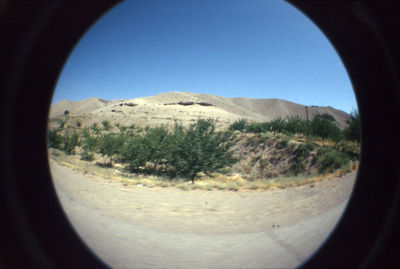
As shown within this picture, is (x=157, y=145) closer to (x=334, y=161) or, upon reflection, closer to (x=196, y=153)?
(x=196, y=153)

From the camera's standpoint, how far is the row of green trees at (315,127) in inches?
134

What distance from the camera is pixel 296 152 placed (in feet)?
53.5

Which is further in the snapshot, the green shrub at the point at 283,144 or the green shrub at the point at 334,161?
the green shrub at the point at 283,144

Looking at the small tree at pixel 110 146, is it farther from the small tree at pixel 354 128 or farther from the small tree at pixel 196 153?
the small tree at pixel 354 128

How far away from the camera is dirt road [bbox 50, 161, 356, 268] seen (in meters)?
2.56

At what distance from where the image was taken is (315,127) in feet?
48.3

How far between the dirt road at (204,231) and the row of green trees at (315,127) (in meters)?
0.92

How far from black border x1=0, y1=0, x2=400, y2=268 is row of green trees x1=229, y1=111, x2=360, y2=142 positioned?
1.84 metres

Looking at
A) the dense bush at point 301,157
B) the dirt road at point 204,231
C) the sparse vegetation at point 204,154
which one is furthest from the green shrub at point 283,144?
the dirt road at point 204,231

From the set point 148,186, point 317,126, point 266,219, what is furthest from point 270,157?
point 266,219

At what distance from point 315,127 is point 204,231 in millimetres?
13648

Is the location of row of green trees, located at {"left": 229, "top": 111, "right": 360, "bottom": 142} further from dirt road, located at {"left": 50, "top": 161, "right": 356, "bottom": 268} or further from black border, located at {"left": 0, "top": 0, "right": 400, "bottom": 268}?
black border, located at {"left": 0, "top": 0, "right": 400, "bottom": 268}

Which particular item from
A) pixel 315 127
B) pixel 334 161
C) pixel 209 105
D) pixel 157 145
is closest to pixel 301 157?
pixel 315 127

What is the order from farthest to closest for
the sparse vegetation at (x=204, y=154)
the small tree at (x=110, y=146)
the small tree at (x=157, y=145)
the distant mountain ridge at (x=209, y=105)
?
the distant mountain ridge at (x=209, y=105) → the small tree at (x=110, y=146) → the small tree at (x=157, y=145) → the sparse vegetation at (x=204, y=154)
